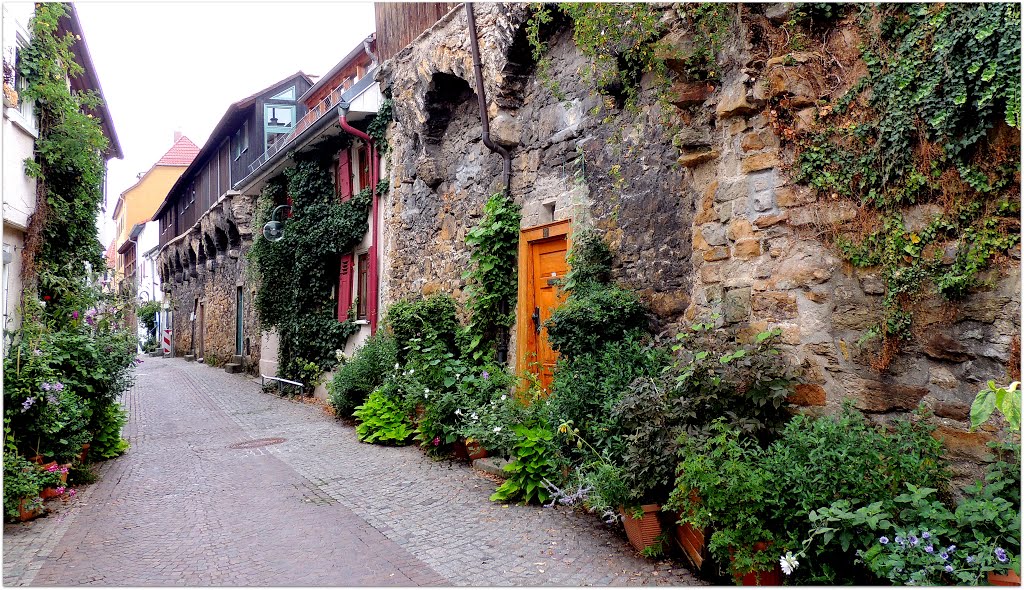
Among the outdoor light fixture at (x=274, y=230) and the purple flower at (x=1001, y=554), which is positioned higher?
the outdoor light fixture at (x=274, y=230)

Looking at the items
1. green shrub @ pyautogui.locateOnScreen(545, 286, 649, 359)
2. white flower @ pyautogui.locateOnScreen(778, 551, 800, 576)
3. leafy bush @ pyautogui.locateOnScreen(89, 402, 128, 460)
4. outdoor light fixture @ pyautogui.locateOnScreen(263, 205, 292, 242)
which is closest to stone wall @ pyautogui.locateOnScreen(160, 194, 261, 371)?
outdoor light fixture @ pyautogui.locateOnScreen(263, 205, 292, 242)

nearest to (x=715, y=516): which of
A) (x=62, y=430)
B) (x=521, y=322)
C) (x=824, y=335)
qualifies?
(x=824, y=335)

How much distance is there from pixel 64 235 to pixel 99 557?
21.8 ft

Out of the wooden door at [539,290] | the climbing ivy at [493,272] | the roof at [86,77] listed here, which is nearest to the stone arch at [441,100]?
the climbing ivy at [493,272]

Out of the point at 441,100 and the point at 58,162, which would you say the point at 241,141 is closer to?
the point at 58,162

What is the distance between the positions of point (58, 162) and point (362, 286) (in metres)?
4.99

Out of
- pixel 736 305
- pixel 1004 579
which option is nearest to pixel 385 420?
pixel 736 305

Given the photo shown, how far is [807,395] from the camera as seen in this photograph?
4.31m

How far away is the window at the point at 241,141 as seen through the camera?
63.5 feet

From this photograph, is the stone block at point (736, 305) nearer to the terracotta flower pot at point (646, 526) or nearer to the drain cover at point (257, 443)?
the terracotta flower pot at point (646, 526)

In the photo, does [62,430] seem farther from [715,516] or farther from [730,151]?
[730,151]

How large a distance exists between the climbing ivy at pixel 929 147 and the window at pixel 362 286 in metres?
9.47

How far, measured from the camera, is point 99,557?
4625mm

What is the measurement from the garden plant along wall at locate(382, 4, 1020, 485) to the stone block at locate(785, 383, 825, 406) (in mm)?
12
